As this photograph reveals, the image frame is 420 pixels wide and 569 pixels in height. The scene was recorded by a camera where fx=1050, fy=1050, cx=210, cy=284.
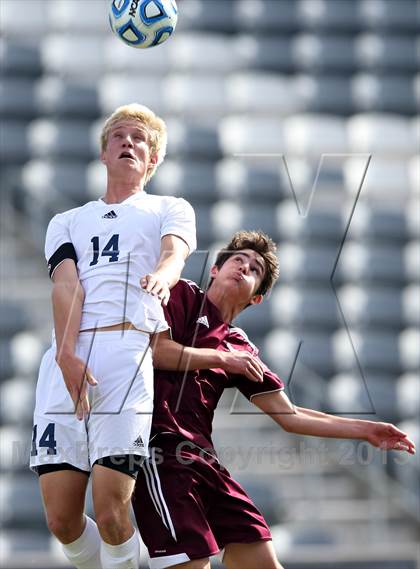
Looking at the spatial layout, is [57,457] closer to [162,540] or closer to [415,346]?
[162,540]

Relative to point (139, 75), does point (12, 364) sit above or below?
below

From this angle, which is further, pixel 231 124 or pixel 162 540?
pixel 231 124

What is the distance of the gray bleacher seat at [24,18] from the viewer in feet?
31.1

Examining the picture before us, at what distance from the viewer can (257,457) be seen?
23.4 feet

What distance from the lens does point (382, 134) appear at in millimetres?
9617

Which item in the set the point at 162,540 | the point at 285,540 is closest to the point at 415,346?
the point at 285,540

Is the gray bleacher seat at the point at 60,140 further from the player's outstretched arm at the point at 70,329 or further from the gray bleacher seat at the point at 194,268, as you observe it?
the player's outstretched arm at the point at 70,329

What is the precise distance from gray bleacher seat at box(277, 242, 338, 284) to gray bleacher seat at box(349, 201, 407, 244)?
0.37 metres

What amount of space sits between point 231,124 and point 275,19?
4.49 feet

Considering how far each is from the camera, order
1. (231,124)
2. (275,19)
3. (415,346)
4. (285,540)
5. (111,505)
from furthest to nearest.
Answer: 1. (275,19)
2. (231,124)
3. (415,346)
4. (285,540)
5. (111,505)

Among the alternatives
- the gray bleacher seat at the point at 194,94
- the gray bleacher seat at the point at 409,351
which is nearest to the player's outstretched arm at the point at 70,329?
the gray bleacher seat at the point at 409,351

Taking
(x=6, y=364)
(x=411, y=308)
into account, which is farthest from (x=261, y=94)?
Result: (x=6, y=364)

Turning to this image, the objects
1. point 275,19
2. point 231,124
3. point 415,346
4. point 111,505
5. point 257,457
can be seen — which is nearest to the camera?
point 111,505

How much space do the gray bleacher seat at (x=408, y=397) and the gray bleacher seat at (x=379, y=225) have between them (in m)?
1.34
